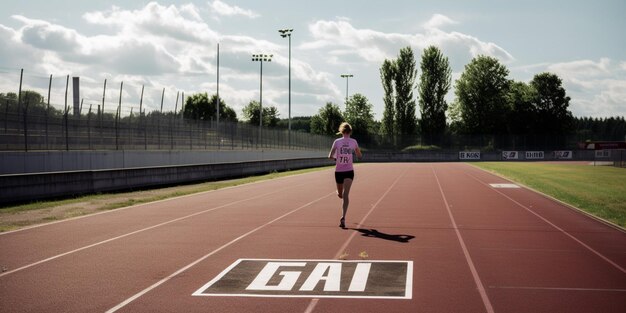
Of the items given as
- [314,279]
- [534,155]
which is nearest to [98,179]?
[314,279]

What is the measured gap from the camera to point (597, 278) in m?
7.47

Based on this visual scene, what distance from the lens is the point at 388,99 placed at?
99.4 m

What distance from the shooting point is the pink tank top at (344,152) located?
1146 cm

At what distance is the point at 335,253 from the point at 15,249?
5161 millimetres

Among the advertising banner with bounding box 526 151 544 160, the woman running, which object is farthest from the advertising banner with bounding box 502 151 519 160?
the woman running

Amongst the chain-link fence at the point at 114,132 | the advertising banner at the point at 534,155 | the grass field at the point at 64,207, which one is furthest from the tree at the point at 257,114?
the grass field at the point at 64,207

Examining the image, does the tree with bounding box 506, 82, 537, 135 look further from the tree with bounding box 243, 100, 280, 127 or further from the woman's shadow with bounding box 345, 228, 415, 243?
the woman's shadow with bounding box 345, 228, 415, 243

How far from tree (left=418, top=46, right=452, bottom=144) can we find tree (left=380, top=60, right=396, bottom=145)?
4.70 meters

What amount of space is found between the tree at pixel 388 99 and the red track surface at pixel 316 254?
82238 millimetres

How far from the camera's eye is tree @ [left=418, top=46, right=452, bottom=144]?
96125 mm

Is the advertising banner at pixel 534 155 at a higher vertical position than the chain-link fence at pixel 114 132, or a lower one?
lower

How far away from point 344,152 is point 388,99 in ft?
293

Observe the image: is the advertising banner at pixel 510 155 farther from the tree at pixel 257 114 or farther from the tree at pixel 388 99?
the tree at pixel 257 114

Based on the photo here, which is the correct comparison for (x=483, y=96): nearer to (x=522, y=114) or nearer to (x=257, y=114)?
(x=522, y=114)
